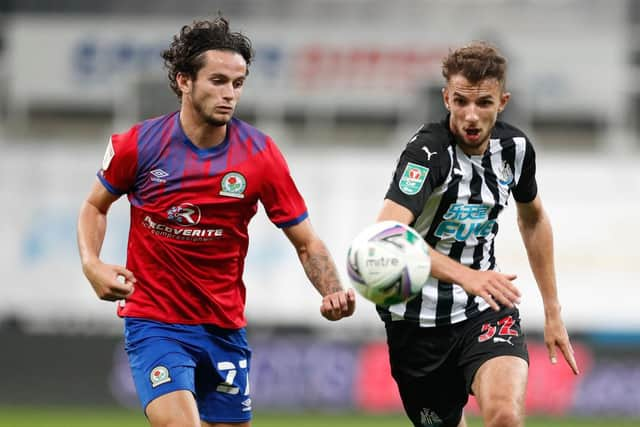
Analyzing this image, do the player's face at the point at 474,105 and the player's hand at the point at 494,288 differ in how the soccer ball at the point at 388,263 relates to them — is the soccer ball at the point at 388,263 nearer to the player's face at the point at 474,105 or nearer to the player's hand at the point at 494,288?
the player's hand at the point at 494,288

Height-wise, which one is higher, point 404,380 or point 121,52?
point 121,52

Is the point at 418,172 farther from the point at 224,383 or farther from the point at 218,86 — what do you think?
the point at 224,383

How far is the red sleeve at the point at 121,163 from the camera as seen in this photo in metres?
6.21

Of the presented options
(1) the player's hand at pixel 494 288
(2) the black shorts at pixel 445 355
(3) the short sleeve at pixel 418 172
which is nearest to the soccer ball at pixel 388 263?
(1) the player's hand at pixel 494 288

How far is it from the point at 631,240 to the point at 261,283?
5329 mm

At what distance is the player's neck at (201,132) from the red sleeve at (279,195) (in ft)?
0.93

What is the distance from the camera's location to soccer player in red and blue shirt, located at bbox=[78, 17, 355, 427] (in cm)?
621

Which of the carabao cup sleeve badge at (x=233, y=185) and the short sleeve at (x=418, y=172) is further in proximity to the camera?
the carabao cup sleeve badge at (x=233, y=185)

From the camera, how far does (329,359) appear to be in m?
15.2

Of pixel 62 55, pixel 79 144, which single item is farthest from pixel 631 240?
pixel 62 55

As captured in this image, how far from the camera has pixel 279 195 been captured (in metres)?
6.27

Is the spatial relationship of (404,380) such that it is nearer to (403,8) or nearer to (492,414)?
(492,414)

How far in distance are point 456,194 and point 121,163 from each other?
1.81m

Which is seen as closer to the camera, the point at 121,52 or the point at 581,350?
the point at 581,350
